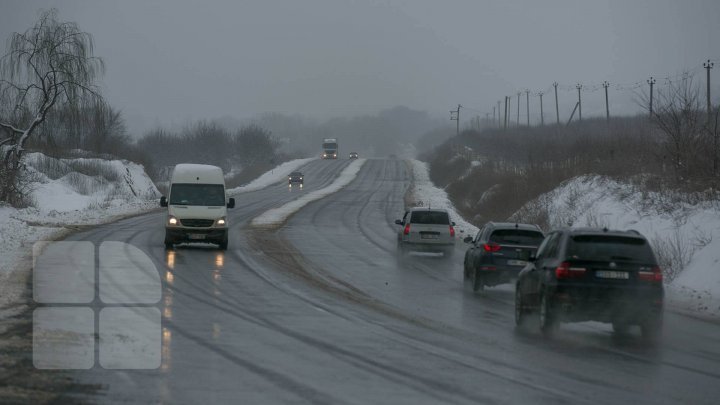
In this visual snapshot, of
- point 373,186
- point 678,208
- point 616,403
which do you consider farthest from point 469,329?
point 373,186

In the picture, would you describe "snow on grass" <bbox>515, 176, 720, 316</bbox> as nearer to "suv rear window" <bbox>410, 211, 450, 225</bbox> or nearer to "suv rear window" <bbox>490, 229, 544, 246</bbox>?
"suv rear window" <bbox>490, 229, 544, 246</bbox>

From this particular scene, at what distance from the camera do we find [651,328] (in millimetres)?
14609

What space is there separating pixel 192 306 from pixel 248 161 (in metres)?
161

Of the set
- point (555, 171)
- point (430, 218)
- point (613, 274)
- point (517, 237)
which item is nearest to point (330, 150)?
point (555, 171)

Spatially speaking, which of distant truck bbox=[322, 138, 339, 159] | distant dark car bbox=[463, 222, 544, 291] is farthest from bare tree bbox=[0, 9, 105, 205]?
distant truck bbox=[322, 138, 339, 159]

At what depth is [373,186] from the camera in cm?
9594

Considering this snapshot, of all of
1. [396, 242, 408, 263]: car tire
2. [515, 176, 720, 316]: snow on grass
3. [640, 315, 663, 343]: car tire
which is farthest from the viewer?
[396, 242, 408, 263]: car tire

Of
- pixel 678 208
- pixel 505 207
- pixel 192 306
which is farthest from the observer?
pixel 505 207

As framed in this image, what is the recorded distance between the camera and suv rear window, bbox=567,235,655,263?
1469 centimetres

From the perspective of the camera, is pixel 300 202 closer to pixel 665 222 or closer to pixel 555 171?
pixel 555 171

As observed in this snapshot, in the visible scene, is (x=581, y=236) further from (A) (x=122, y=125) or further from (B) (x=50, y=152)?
(A) (x=122, y=125)

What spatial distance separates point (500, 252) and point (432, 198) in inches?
2068

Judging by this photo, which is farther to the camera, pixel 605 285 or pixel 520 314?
pixel 520 314

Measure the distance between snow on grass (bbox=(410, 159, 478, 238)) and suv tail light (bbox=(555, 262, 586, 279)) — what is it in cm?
2427
